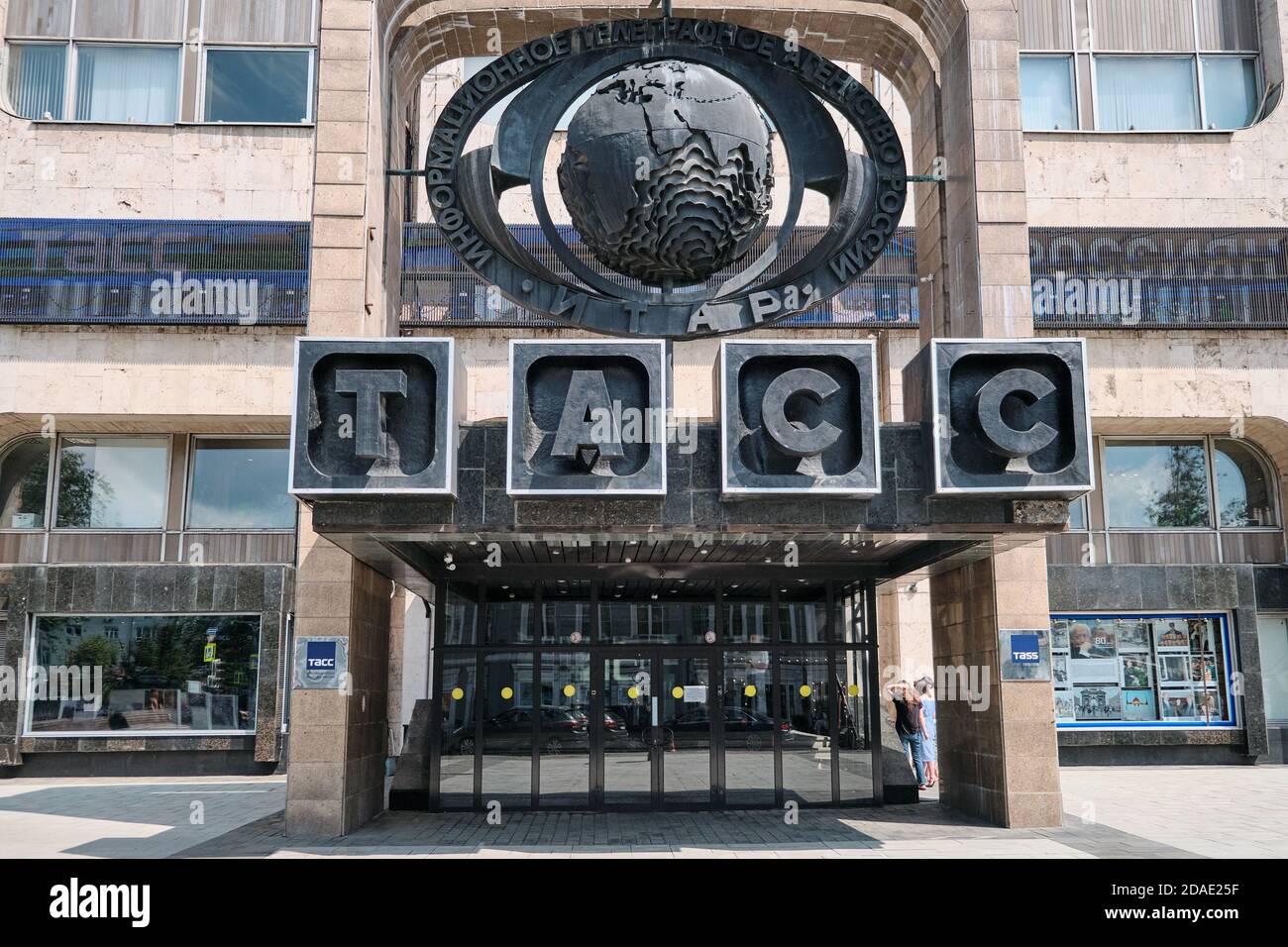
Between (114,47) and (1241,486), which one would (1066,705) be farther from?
(114,47)

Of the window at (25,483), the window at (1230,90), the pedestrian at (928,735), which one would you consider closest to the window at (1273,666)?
the pedestrian at (928,735)

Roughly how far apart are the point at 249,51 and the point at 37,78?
16.0 feet

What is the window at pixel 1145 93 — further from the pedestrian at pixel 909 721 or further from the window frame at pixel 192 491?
the window frame at pixel 192 491

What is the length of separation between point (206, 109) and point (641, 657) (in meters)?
16.9

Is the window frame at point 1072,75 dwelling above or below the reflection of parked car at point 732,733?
above

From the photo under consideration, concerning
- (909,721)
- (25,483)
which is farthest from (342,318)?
(25,483)

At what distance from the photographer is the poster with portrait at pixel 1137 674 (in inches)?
995

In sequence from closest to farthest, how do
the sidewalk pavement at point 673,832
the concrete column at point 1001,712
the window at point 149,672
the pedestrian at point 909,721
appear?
the sidewalk pavement at point 673,832 → the concrete column at point 1001,712 → the pedestrian at point 909,721 → the window at point 149,672

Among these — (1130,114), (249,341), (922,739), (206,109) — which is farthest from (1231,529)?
(206,109)

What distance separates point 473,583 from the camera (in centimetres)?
1700

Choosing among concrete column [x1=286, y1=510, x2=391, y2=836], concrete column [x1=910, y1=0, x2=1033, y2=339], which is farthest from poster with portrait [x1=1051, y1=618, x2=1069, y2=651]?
concrete column [x1=286, y1=510, x2=391, y2=836]

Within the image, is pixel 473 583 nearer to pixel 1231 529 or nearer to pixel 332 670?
pixel 332 670

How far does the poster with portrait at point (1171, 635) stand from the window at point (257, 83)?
2294 cm

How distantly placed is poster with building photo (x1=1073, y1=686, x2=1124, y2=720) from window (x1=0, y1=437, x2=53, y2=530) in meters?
24.0
